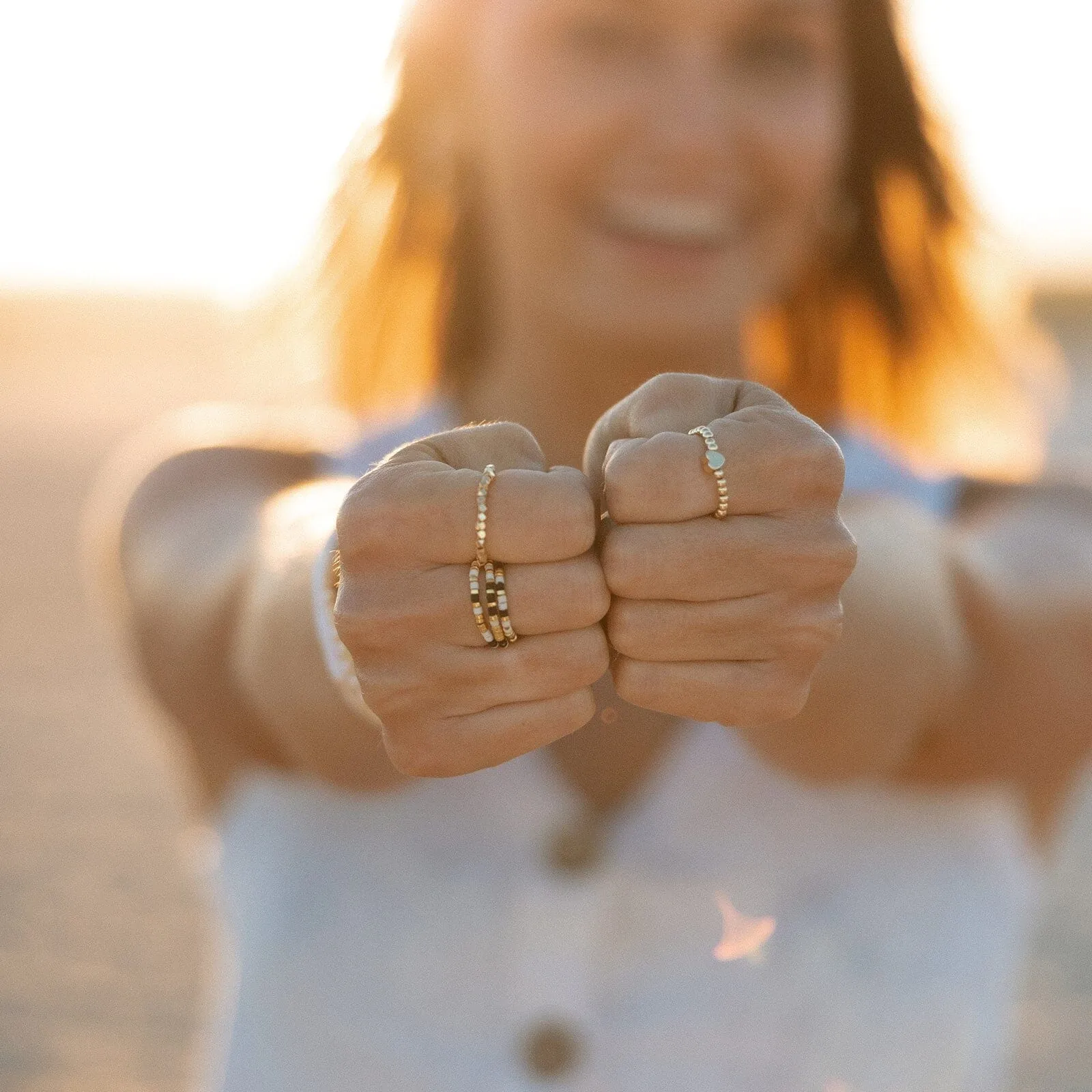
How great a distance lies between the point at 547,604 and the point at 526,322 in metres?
1.29

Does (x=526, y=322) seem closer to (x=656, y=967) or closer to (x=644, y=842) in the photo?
(x=644, y=842)

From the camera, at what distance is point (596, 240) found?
183 cm

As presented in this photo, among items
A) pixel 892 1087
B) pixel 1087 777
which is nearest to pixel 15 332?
pixel 1087 777

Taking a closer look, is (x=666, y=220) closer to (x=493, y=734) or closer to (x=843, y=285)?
(x=843, y=285)

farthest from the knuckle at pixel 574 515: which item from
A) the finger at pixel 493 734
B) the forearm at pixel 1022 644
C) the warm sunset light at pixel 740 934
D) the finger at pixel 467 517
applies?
the warm sunset light at pixel 740 934

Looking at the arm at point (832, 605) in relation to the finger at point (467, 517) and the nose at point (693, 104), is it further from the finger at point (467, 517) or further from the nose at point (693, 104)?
the nose at point (693, 104)

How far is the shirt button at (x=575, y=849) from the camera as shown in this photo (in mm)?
1533

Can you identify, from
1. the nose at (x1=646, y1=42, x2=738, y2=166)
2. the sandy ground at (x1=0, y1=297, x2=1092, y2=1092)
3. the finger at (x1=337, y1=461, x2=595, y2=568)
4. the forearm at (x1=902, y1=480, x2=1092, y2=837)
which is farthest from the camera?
the sandy ground at (x1=0, y1=297, x2=1092, y2=1092)

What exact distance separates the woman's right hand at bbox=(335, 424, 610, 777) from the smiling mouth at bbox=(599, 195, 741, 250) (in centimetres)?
101

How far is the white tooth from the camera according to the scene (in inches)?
70.5

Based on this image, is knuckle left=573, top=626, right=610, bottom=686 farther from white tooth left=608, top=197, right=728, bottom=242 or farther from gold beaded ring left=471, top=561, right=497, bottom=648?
white tooth left=608, top=197, right=728, bottom=242

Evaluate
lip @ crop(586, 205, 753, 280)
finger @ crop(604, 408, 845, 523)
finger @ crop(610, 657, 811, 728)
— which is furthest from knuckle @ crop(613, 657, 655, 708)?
lip @ crop(586, 205, 753, 280)

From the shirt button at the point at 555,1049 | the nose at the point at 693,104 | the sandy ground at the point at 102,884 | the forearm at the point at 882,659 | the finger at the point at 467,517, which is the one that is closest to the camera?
the finger at the point at 467,517

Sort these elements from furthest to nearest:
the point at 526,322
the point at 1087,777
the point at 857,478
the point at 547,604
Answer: the point at 1087,777 → the point at 526,322 → the point at 857,478 → the point at 547,604
